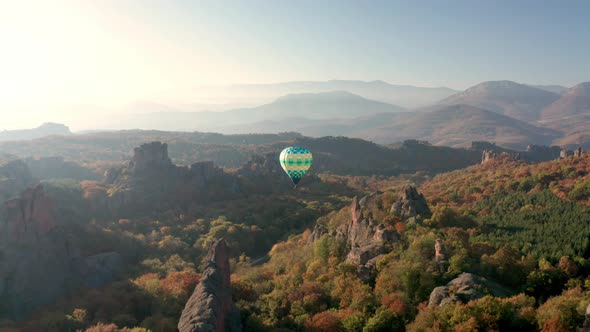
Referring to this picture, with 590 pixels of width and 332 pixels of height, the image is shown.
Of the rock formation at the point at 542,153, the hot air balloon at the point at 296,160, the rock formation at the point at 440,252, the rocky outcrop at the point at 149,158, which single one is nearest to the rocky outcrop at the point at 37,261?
the hot air balloon at the point at 296,160

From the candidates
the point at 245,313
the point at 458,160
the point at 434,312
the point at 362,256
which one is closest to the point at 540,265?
the point at 434,312

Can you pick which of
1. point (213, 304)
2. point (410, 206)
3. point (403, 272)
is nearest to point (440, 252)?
point (403, 272)

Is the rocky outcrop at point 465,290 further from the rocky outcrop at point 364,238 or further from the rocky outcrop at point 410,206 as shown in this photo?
the rocky outcrop at point 410,206

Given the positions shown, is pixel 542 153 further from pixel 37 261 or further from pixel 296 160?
pixel 37 261

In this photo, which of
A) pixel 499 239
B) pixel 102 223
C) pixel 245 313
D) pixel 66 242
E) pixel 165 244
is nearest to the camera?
pixel 245 313

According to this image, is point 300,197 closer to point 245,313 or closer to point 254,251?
point 254,251

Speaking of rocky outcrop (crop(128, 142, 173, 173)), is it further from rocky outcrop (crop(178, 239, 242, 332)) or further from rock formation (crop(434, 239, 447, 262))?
rock formation (crop(434, 239, 447, 262))

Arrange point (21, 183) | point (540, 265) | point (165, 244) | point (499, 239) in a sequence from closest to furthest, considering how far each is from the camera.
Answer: point (540, 265) → point (499, 239) → point (165, 244) → point (21, 183)
